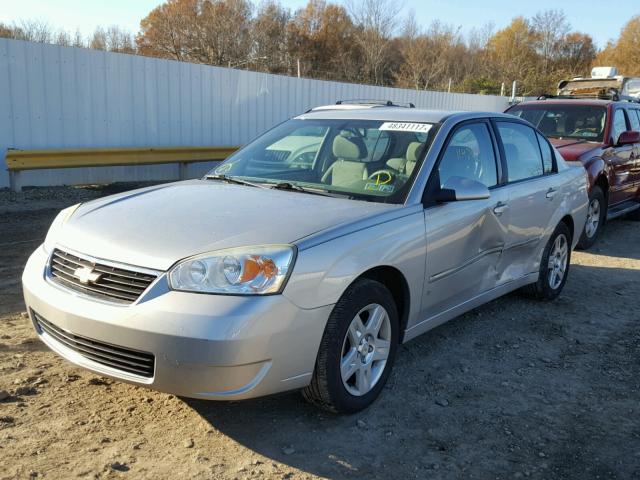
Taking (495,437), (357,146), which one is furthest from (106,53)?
(495,437)

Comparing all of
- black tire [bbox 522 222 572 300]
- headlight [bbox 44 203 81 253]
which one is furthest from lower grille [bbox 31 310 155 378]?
black tire [bbox 522 222 572 300]

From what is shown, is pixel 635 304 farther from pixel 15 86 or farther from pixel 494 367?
pixel 15 86

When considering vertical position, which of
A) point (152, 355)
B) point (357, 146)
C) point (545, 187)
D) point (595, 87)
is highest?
point (595, 87)

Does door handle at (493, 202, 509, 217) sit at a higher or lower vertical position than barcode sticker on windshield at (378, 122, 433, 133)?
lower

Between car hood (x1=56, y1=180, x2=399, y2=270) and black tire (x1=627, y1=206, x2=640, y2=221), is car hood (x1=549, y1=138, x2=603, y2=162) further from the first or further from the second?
car hood (x1=56, y1=180, x2=399, y2=270)

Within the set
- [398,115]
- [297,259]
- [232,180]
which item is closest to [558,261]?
[398,115]

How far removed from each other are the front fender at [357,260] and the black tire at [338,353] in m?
0.09

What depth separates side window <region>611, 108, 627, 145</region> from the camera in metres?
8.70

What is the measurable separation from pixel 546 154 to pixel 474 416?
302 centimetres

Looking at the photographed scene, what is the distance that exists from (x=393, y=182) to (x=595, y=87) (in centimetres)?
1461

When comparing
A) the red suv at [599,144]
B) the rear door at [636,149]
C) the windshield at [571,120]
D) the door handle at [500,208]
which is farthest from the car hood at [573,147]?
the door handle at [500,208]

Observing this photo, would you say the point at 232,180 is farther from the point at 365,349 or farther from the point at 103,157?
the point at 103,157

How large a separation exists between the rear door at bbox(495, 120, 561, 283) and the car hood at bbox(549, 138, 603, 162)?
8.49 feet

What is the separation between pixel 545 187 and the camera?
5.28m
